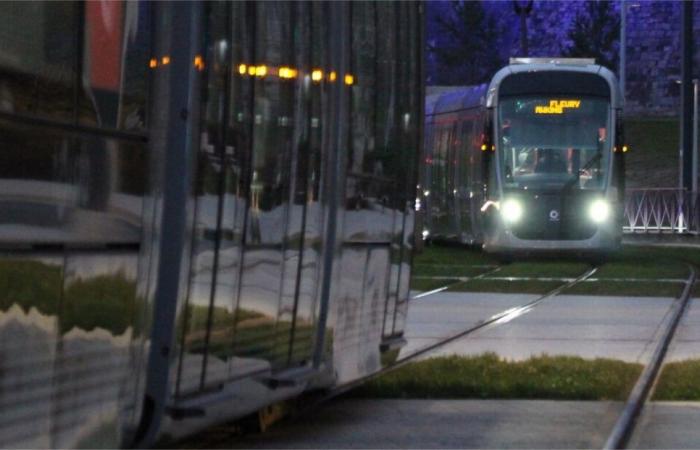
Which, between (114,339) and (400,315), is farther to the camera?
(400,315)

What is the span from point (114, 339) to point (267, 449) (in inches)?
150

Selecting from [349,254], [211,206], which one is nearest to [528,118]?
[349,254]

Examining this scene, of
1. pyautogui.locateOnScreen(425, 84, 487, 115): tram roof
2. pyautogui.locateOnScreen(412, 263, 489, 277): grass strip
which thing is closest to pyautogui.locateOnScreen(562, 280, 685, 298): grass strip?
pyautogui.locateOnScreen(412, 263, 489, 277): grass strip

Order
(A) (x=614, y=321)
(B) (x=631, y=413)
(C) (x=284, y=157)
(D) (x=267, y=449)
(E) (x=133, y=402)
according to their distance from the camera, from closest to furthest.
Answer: (E) (x=133, y=402)
(C) (x=284, y=157)
(D) (x=267, y=449)
(B) (x=631, y=413)
(A) (x=614, y=321)

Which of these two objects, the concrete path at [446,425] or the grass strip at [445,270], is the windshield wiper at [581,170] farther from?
the concrete path at [446,425]

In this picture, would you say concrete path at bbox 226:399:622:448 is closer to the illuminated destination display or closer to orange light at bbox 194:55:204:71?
orange light at bbox 194:55:204:71

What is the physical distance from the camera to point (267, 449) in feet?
30.3

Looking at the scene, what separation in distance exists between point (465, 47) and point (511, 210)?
79.7 m

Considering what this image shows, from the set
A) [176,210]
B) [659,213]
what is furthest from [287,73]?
[659,213]

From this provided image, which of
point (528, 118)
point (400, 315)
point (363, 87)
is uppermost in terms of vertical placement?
point (528, 118)

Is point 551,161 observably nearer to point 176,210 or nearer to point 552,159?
point 552,159

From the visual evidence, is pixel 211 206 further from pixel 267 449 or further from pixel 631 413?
pixel 631 413

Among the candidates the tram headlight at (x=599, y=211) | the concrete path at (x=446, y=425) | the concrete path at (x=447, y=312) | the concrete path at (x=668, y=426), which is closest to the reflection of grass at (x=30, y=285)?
the concrete path at (x=446, y=425)

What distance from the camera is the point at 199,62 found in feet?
20.2
